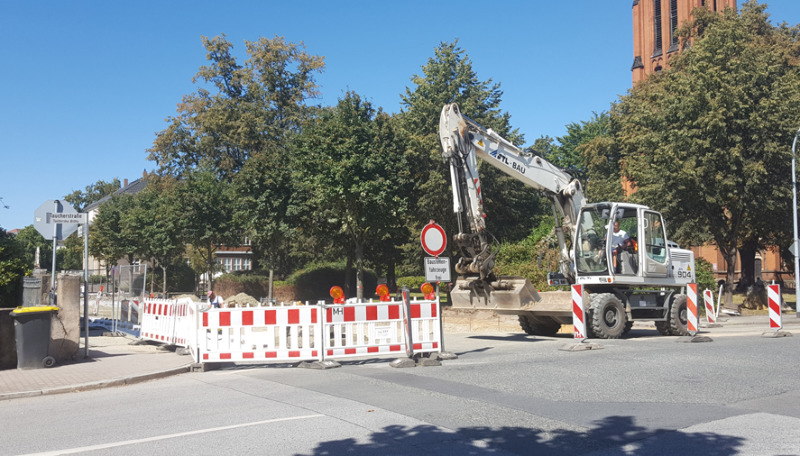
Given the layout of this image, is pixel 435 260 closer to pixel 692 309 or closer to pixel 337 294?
pixel 337 294

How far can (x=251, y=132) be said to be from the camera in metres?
48.1

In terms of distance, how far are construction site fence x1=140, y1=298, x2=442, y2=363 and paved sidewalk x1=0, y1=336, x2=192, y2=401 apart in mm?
734

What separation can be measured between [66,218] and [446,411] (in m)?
9.25

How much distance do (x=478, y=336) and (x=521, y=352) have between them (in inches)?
182

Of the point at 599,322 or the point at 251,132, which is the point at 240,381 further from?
the point at 251,132

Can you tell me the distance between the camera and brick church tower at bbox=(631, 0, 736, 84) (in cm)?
6575

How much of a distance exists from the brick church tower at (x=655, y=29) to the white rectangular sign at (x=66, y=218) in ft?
201

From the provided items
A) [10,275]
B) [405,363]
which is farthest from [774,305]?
[10,275]

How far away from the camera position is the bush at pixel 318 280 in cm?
4653

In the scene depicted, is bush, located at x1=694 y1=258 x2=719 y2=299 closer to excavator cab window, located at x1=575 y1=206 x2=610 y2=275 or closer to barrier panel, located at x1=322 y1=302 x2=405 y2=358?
excavator cab window, located at x1=575 y1=206 x2=610 y2=275

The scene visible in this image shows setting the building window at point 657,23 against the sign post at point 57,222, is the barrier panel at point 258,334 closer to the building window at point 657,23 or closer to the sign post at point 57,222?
the sign post at point 57,222

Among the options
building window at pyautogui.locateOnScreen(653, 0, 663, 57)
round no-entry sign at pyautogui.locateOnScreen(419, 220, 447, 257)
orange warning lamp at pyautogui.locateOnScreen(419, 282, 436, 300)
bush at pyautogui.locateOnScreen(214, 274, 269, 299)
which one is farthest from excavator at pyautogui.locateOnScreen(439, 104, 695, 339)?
building window at pyautogui.locateOnScreen(653, 0, 663, 57)

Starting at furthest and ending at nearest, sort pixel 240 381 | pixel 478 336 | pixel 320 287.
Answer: pixel 320 287, pixel 478 336, pixel 240 381

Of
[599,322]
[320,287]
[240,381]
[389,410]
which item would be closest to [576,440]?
[389,410]
